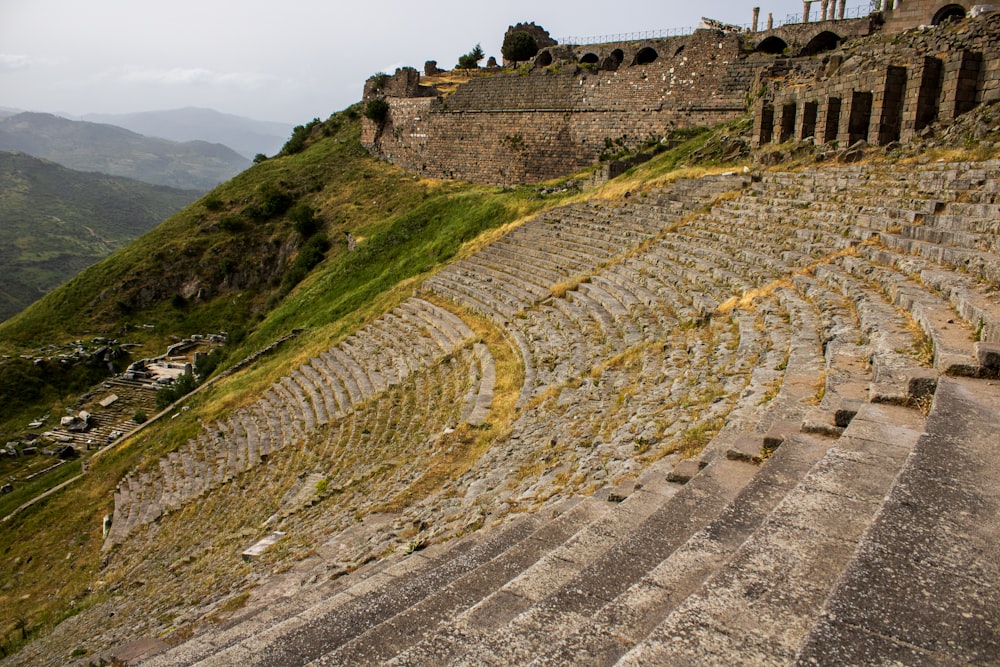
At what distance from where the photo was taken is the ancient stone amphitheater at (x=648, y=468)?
8.31 feet

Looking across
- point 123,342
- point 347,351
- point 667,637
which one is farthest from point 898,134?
point 123,342

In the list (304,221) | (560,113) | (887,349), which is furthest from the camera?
(304,221)

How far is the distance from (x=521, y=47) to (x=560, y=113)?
707 inches

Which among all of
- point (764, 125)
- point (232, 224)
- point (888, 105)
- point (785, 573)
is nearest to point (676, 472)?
point (785, 573)

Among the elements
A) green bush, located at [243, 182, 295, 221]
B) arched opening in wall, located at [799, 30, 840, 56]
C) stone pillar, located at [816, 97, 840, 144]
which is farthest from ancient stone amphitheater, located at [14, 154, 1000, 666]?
green bush, located at [243, 182, 295, 221]

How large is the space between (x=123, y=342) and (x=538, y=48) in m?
30.2

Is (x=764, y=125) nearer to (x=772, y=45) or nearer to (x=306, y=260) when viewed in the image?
(x=772, y=45)

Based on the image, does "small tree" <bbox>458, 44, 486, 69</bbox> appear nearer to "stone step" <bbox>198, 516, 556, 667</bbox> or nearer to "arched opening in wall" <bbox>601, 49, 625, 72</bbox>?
"arched opening in wall" <bbox>601, 49, 625, 72</bbox>

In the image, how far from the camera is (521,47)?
43219mm

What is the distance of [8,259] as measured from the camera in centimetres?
9419

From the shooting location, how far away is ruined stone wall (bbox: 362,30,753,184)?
2345 cm

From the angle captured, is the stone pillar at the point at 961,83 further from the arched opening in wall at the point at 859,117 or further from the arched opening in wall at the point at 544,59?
the arched opening in wall at the point at 544,59

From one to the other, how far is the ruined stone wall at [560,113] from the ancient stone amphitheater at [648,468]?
10.5 metres

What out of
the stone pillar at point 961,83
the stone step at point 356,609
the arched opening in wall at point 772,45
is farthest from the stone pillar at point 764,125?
the stone step at point 356,609
